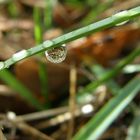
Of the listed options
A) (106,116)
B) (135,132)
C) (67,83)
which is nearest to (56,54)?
(106,116)

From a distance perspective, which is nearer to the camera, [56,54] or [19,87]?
[56,54]

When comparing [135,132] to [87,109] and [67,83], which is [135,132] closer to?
[87,109]

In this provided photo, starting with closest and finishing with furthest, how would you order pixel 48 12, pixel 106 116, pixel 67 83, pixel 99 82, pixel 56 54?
1. pixel 56 54
2. pixel 106 116
3. pixel 99 82
4. pixel 67 83
5. pixel 48 12

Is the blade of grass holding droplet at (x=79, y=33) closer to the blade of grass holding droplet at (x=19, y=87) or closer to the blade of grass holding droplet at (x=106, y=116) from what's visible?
the blade of grass holding droplet at (x=106, y=116)

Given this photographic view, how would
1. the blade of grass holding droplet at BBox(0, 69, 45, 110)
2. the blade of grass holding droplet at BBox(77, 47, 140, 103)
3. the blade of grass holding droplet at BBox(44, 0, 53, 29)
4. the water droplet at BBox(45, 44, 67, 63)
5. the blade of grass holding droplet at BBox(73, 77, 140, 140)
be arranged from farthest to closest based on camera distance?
the blade of grass holding droplet at BBox(44, 0, 53, 29) < the blade of grass holding droplet at BBox(0, 69, 45, 110) < the blade of grass holding droplet at BBox(77, 47, 140, 103) < the blade of grass holding droplet at BBox(73, 77, 140, 140) < the water droplet at BBox(45, 44, 67, 63)

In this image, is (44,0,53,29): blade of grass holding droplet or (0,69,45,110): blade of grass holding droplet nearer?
(0,69,45,110): blade of grass holding droplet

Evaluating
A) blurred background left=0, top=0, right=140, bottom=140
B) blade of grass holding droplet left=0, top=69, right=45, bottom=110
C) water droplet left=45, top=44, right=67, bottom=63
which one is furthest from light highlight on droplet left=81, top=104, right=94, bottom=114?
water droplet left=45, top=44, right=67, bottom=63

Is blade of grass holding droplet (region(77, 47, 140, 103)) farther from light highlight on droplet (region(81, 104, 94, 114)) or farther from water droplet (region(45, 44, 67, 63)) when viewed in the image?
water droplet (region(45, 44, 67, 63))

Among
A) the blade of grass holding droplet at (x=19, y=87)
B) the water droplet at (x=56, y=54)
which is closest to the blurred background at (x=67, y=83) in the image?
the blade of grass holding droplet at (x=19, y=87)

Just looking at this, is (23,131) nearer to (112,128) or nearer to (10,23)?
(112,128)
